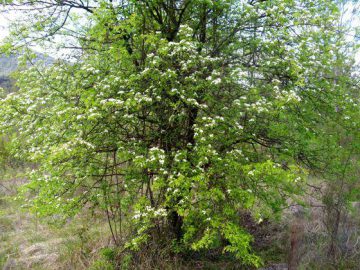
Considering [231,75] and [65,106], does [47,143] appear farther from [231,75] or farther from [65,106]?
[231,75]

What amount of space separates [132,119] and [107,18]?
1.74 meters

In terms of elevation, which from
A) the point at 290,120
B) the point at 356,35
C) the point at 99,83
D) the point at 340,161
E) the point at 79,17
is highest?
the point at 79,17

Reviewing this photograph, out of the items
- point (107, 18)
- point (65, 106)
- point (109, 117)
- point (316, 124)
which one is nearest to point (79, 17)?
point (107, 18)

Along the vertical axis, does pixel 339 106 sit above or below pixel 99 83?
below

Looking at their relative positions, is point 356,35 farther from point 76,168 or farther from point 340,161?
point 76,168

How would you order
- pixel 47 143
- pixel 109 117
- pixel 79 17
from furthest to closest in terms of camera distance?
pixel 79 17 < pixel 47 143 < pixel 109 117

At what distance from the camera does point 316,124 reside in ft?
20.3

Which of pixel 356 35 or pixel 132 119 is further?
pixel 356 35

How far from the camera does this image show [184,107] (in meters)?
5.45

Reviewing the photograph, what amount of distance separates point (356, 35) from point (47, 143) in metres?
5.98

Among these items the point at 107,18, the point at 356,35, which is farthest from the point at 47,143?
the point at 356,35

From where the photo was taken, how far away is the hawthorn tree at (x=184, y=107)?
16.1 feet

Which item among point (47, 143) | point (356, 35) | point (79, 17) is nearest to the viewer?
point (47, 143)

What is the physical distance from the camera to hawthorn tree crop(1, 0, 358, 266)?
16.1 ft
